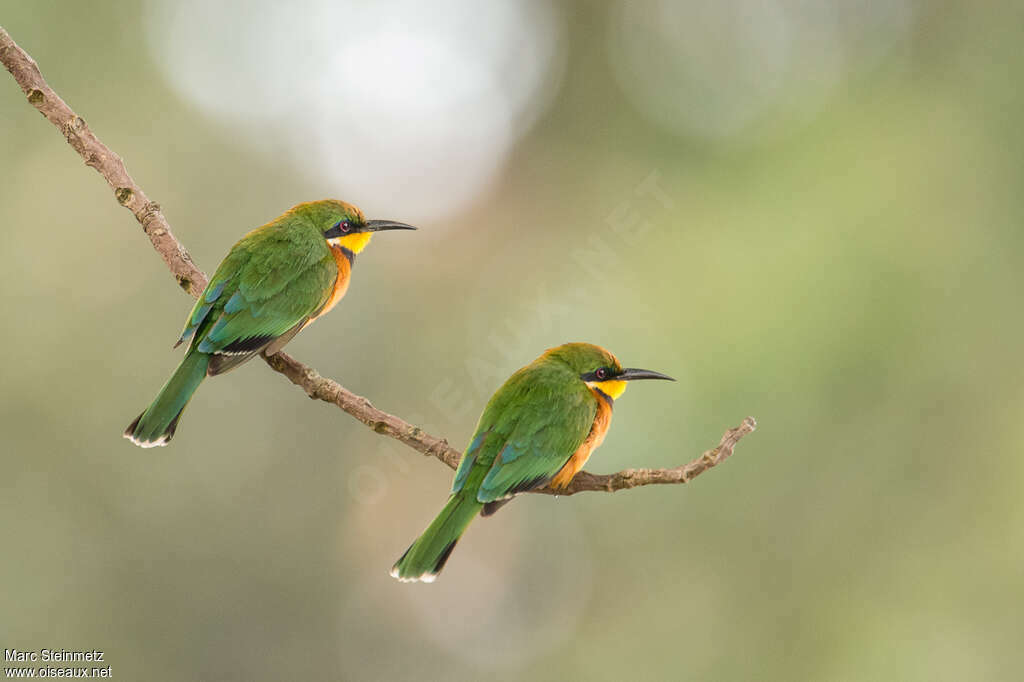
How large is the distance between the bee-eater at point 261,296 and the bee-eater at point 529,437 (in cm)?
40

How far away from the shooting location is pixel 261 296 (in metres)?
1.80

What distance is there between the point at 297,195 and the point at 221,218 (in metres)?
0.60

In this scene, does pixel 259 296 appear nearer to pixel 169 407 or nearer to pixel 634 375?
pixel 169 407

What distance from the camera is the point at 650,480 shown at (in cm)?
141

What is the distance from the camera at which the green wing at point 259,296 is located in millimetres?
1727

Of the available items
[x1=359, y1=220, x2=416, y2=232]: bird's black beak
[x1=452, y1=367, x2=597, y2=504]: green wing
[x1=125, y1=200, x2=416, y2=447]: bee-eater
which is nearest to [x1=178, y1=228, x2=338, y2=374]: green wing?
[x1=125, y1=200, x2=416, y2=447]: bee-eater

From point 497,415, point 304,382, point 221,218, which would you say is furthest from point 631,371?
point 221,218

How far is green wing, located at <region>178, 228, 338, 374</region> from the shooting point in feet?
5.66

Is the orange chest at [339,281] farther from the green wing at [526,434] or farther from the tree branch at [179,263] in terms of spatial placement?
the green wing at [526,434]

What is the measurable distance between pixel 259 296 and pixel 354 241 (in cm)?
30

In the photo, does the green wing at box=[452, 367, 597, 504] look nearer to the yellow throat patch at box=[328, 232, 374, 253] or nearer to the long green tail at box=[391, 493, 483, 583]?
the long green tail at box=[391, 493, 483, 583]

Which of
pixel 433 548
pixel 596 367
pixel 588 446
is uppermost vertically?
pixel 596 367

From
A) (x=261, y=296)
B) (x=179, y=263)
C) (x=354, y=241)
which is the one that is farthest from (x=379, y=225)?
(x=179, y=263)

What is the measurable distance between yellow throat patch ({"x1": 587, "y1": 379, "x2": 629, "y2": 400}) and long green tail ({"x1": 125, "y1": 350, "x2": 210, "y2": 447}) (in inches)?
27.2
